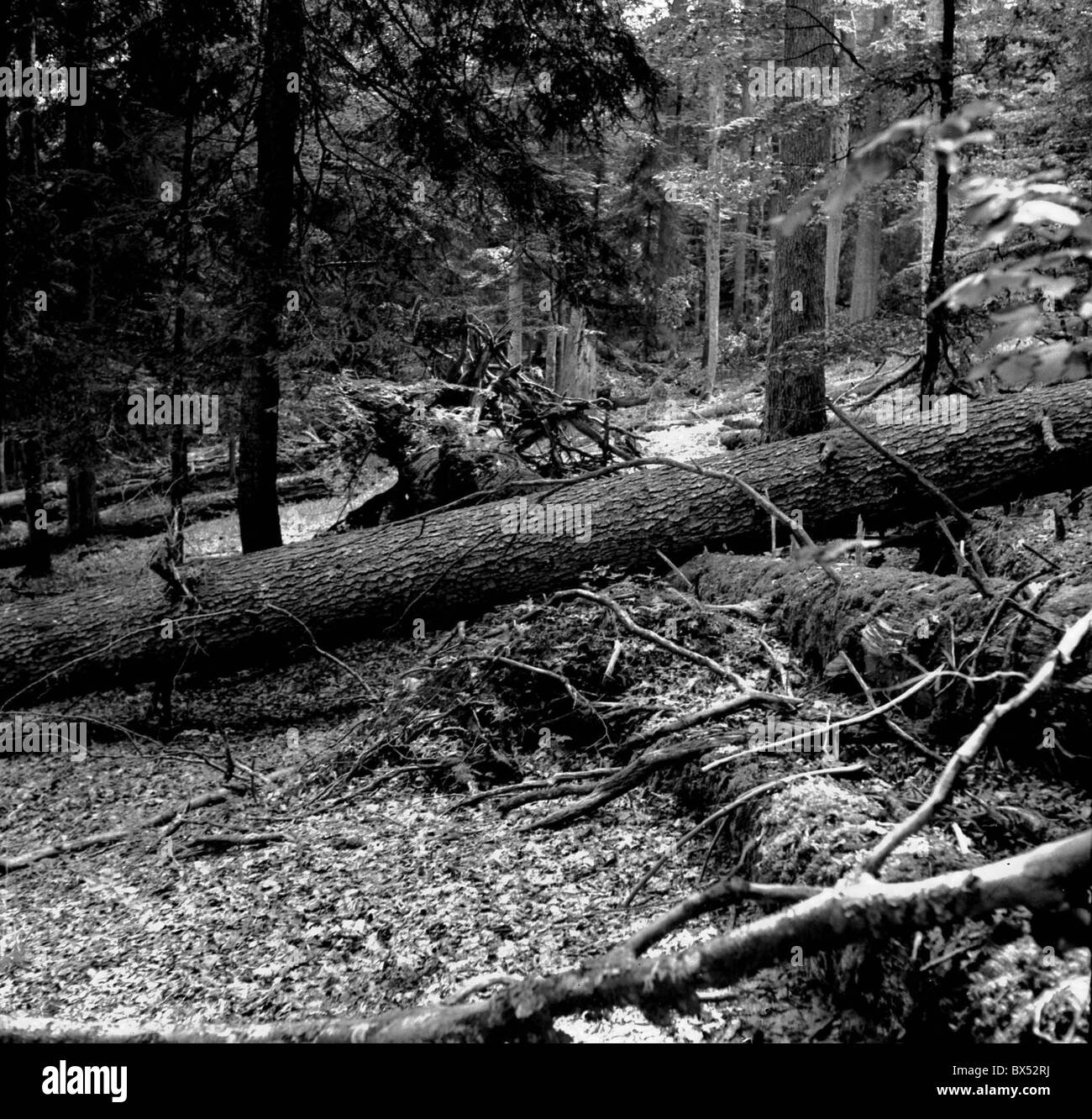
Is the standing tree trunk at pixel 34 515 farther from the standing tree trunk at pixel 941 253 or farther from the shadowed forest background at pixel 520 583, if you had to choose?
the standing tree trunk at pixel 941 253

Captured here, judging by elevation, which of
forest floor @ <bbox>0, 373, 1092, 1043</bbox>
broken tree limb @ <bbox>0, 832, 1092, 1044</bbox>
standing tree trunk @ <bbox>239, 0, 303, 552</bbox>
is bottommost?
forest floor @ <bbox>0, 373, 1092, 1043</bbox>

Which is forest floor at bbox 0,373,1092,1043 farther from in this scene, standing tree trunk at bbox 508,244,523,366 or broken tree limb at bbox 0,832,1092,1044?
standing tree trunk at bbox 508,244,523,366

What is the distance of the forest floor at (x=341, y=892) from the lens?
114 inches

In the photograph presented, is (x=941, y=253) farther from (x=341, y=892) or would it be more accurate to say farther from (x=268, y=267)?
(x=341, y=892)

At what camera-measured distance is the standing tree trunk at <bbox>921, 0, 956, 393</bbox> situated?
559 cm

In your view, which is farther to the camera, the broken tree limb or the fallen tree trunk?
the fallen tree trunk

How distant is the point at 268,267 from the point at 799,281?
5.62 metres

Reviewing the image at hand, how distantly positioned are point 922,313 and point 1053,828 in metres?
4.67

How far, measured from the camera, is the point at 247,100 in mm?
7762

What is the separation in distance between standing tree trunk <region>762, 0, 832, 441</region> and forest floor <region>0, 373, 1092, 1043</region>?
3561mm

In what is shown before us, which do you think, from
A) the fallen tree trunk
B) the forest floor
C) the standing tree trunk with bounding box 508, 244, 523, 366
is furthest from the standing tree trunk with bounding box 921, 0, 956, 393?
the standing tree trunk with bounding box 508, 244, 523, 366

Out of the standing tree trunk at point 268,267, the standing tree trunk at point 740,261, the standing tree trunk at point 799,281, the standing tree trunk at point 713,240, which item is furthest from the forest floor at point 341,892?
the standing tree trunk at point 740,261
